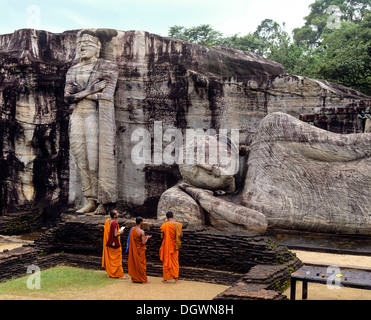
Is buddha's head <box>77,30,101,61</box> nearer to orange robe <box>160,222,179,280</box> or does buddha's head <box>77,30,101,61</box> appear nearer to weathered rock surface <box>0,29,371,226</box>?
weathered rock surface <box>0,29,371,226</box>

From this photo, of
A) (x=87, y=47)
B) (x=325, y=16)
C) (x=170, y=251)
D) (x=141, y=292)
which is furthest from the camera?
(x=325, y=16)

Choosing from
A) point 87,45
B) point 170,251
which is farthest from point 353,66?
point 170,251

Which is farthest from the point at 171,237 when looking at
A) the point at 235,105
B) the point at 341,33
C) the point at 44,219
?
the point at 341,33

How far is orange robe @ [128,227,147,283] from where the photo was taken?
7230mm

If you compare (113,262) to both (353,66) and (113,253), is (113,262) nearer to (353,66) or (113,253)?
(113,253)

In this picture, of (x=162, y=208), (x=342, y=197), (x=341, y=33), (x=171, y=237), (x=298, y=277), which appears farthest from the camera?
(x=341, y=33)

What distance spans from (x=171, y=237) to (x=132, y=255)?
65 centimetres

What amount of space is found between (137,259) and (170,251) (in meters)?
0.51

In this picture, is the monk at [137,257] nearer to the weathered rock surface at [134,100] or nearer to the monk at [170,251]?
→ the monk at [170,251]

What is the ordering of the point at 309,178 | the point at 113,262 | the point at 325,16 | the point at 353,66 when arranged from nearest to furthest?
the point at 113,262 → the point at 309,178 → the point at 353,66 → the point at 325,16

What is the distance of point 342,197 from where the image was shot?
28.2ft

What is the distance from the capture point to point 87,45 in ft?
37.4

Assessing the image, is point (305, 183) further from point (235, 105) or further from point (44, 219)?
point (44, 219)

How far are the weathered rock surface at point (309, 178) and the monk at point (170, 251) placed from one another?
7.92 feet
